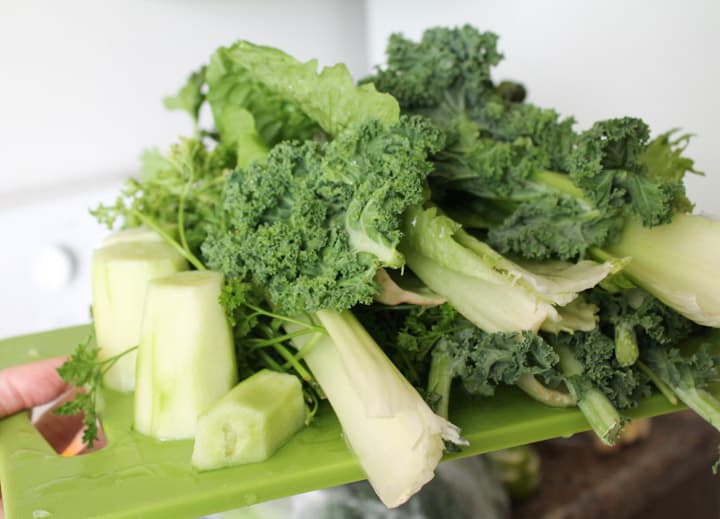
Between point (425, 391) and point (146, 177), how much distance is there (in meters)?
0.74

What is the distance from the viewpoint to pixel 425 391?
0.90 metres

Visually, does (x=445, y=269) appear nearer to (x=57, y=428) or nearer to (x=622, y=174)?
(x=622, y=174)

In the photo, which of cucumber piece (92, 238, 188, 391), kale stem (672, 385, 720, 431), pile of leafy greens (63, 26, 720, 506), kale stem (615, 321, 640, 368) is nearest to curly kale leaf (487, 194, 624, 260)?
pile of leafy greens (63, 26, 720, 506)

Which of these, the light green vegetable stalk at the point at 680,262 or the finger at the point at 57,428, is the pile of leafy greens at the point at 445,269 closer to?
the light green vegetable stalk at the point at 680,262

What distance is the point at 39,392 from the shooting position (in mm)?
1110

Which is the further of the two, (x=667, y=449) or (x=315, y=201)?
(x=667, y=449)

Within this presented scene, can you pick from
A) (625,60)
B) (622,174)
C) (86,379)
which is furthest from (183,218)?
(625,60)

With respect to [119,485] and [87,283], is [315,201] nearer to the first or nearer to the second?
[119,485]

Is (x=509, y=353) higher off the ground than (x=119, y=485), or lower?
higher

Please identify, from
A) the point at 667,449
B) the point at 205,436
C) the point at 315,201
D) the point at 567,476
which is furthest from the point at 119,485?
the point at 667,449

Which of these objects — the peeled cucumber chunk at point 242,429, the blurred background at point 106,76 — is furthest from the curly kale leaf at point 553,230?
the blurred background at point 106,76

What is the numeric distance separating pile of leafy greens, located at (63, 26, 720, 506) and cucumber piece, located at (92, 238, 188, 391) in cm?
7

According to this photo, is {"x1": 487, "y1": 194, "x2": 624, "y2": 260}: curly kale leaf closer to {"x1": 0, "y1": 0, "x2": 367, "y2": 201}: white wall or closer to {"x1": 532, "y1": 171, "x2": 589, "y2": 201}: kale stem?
{"x1": 532, "y1": 171, "x2": 589, "y2": 201}: kale stem

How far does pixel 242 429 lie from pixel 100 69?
1.56 meters
